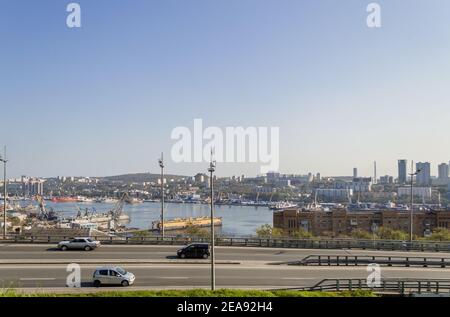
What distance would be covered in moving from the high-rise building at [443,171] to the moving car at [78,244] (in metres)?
125

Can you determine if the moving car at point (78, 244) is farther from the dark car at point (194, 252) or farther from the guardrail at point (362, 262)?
Result: the guardrail at point (362, 262)

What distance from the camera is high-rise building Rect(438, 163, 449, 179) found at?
4868 inches

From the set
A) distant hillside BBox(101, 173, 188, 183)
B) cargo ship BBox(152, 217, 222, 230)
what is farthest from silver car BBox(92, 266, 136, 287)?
distant hillside BBox(101, 173, 188, 183)

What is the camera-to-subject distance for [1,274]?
47.3 ft

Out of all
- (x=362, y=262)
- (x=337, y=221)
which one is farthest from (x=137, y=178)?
(x=362, y=262)

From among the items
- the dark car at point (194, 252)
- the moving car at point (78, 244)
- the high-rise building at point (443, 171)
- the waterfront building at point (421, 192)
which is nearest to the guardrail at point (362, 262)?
the dark car at point (194, 252)

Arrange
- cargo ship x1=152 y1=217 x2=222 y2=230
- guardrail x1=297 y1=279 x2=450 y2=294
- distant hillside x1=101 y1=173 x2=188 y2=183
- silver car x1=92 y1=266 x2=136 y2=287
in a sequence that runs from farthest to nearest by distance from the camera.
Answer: distant hillside x1=101 y1=173 x2=188 y2=183 < cargo ship x1=152 y1=217 x2=222 y2=230 < silver car x1=92 y1=266 x2=136 y2=287 < guardrail x1=297 y1=279 x2=450 y2=294

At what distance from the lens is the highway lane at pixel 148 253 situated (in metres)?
17.8

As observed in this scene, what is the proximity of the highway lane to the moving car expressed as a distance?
0.34m

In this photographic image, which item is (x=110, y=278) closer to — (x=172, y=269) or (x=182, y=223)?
(x=172, y=269)

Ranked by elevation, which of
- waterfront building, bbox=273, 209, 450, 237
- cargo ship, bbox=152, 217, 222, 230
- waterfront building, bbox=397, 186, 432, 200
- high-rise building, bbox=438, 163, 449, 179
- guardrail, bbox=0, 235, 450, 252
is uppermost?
high-rise building, bbox=438, 163, 449, 179

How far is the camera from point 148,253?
62.7 ft

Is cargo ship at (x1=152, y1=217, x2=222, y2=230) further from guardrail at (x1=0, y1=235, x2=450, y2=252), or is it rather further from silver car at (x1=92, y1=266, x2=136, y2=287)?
silver car at (x1=92, y1=266, x2=136, y2=287)
